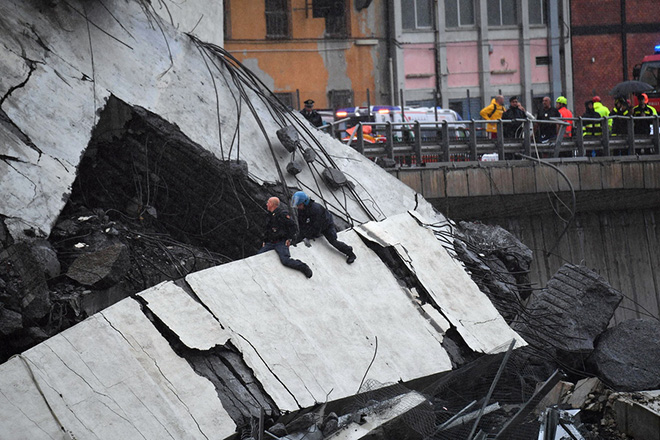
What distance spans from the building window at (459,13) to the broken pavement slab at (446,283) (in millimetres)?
22401

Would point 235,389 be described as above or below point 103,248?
below

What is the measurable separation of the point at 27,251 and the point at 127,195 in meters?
2.23

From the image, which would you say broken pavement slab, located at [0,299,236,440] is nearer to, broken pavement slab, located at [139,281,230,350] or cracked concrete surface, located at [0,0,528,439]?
cracked concrete surface, located at [0,0,528,439]

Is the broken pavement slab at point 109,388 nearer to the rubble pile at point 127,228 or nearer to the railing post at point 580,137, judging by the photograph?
the rubble pile at point 127,228

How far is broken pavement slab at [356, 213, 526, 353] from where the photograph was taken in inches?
327

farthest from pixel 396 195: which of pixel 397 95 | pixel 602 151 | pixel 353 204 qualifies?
pixel 397 95

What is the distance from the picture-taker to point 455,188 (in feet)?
45.7

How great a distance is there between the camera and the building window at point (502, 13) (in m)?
30.8

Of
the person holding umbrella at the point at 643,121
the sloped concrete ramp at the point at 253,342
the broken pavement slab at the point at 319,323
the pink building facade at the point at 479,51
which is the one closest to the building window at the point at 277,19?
the pink building facade at the point at 479,51

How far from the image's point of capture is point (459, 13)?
100 feet

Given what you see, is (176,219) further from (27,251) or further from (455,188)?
(455,188)

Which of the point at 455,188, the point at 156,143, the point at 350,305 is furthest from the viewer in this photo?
the point at 455,188

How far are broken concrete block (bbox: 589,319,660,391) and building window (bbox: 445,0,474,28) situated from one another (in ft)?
72.3

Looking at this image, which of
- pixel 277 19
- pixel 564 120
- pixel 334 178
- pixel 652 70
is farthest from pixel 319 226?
pixel 277 19
